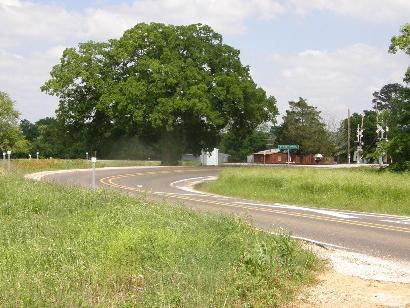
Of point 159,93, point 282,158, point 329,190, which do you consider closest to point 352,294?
point 329,190

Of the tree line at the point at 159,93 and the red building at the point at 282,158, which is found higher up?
the tree line at the point at 159,93

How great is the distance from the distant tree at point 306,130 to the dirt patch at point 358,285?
8046 cm

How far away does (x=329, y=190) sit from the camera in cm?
2750

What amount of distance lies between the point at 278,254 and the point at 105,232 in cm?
323

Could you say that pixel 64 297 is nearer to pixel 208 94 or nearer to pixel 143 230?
pixel 143 230

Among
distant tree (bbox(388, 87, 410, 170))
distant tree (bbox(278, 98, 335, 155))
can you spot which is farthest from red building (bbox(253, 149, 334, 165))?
distant tree (bbox(388, 87, 410, 170))

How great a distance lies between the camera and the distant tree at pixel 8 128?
83.6 m

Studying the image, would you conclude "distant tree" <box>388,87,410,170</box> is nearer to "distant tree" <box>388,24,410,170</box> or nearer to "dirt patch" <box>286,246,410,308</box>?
"distant tree" <box>388,24,410,170</box>

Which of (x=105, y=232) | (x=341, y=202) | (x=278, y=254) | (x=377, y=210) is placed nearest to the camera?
(x=278, y=254)

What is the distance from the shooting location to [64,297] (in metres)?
6.98

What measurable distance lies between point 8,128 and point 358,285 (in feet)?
265

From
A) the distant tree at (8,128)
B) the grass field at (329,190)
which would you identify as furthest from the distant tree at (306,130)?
the grass field at (329,190)

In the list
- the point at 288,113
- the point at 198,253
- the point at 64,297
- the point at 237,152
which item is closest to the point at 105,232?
the point at 198,253

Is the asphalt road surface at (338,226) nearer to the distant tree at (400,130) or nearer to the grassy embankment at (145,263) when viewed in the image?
the grassy embankment at (145,263)
